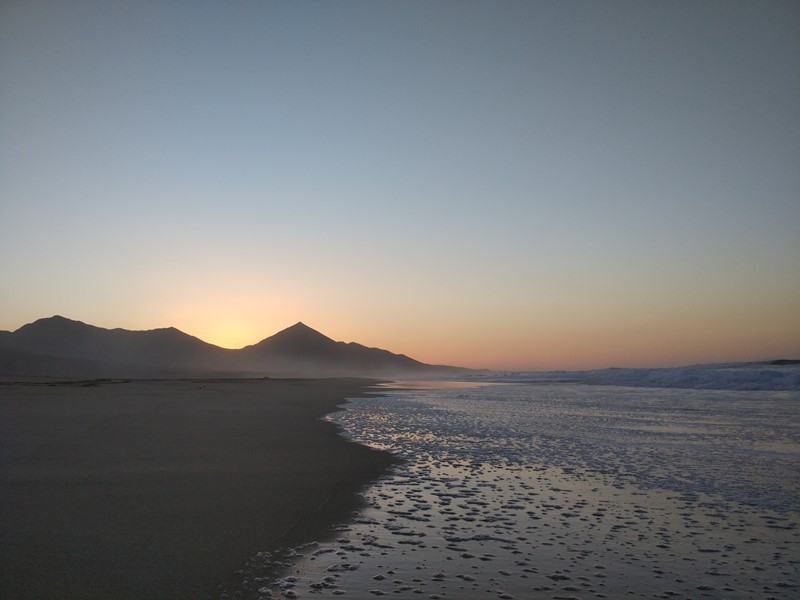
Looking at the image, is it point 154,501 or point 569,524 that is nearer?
point 569,524

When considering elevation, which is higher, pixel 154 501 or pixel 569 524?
pixel 154 501

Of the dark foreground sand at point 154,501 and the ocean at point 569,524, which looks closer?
the dark foreground sand at point 154,501

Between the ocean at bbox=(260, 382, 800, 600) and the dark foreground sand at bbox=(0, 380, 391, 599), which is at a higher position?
the dark foreground sand at bbox=(0, 380, 391, 599)

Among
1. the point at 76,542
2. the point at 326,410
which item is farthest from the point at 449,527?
the point at 326,410

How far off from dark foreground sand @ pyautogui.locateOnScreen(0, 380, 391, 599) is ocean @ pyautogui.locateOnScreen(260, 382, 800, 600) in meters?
0.78

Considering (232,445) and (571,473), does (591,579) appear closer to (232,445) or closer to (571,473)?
(571,473)

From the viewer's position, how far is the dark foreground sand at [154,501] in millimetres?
4883

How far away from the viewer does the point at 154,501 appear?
736 centimetres

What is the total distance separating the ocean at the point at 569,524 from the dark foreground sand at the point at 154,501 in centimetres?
78

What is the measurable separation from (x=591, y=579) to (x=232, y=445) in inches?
381

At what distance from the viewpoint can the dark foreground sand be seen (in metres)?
4.88

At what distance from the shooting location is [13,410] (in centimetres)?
1841

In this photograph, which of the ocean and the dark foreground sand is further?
the ocean

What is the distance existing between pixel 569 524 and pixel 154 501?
5917mm
